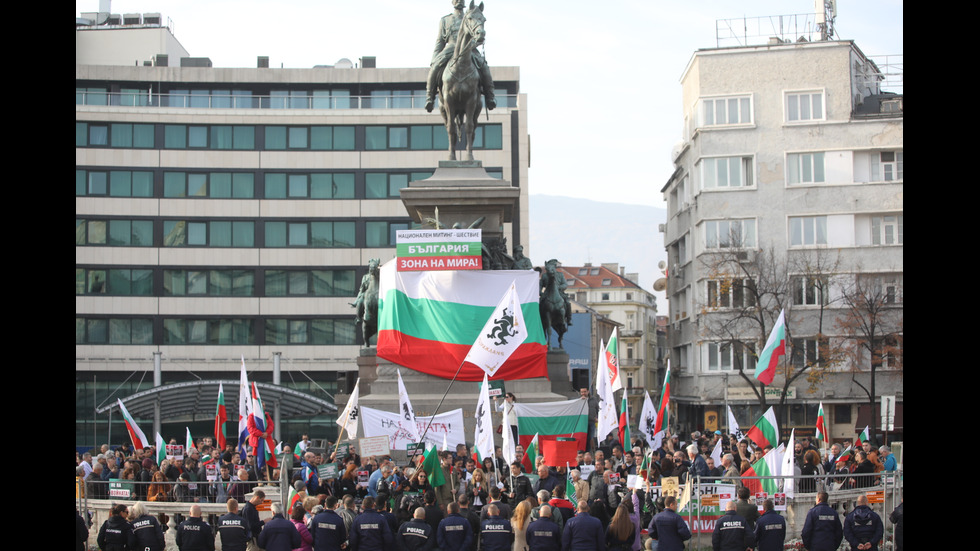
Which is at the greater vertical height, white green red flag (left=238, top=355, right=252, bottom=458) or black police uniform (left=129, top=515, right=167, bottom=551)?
white green red flag (left=238, top=355, right=252, bottom=458)

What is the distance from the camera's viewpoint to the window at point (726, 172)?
6062 cm

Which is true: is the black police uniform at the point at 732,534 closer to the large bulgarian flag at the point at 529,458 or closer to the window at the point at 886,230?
the large bulgarian flag at the point at 529,458

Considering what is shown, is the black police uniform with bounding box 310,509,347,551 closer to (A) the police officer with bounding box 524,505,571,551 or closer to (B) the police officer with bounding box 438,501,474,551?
(B) the police officer with bounding box 438,501,474,551

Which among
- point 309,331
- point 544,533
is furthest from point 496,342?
point 309,331

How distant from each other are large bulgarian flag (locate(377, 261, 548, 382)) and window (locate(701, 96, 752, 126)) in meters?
38.1

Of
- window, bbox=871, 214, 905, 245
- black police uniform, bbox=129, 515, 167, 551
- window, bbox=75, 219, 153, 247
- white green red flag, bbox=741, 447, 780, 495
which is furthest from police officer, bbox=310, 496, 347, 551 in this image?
window, bbox=75, 219, 153, 247

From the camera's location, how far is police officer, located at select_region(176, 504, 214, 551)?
14.2m

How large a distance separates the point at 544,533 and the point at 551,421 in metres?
9.40

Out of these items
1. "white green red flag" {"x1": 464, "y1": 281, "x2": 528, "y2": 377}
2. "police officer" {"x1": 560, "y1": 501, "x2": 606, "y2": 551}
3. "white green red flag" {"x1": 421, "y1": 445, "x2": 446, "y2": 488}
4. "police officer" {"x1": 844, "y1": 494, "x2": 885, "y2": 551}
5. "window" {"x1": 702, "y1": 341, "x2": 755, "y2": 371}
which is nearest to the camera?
"police officer" {"x1": 560, "y1": 501, "x2": 606, "y2": 551}

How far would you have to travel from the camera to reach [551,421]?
23.1 meters

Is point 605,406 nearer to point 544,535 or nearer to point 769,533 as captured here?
point 769,533
